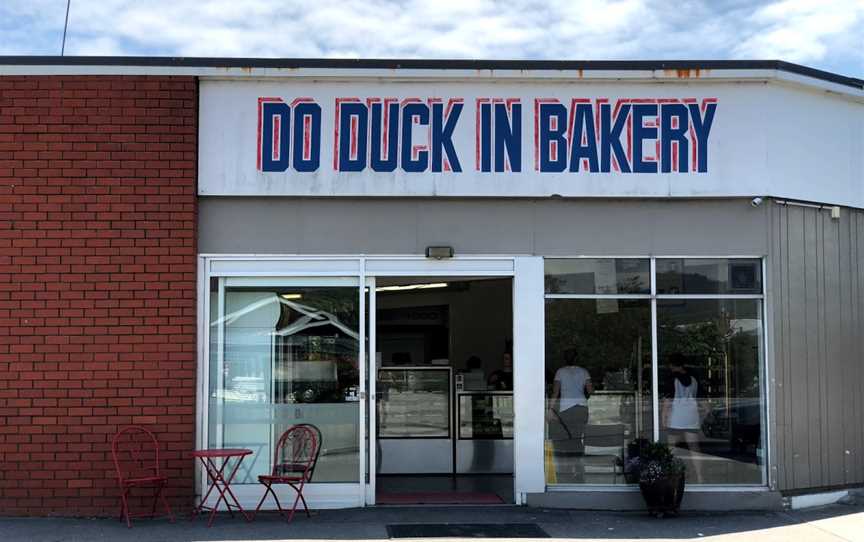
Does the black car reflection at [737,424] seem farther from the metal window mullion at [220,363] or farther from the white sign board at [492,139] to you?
the metal window mullion at [220,363]

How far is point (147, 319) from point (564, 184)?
4.64 meters

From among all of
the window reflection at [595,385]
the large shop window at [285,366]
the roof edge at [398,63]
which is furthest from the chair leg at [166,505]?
the roof edge at [398,63]

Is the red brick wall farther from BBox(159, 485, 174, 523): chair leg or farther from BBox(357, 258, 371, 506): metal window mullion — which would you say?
BBox(357, 258, 371, 506): metal window mullion

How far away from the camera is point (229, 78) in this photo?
33.0 ft

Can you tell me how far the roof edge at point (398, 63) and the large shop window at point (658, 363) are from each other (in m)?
2.10

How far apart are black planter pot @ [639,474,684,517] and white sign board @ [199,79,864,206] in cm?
304

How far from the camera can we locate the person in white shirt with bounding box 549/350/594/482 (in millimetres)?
10234

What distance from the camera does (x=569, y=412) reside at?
405 inches

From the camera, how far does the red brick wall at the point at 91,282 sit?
963 centimetres

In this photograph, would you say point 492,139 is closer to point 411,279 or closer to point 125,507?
point 411,279

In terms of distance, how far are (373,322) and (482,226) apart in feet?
5.17

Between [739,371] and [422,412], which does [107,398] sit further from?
[739,371]

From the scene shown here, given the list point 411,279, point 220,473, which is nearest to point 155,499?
point 220,473

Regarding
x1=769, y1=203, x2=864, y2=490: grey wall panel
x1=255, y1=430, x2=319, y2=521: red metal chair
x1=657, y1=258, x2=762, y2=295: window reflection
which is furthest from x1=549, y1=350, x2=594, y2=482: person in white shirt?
x1=255, y1=430, x2=319, y2=521: red metal chair
